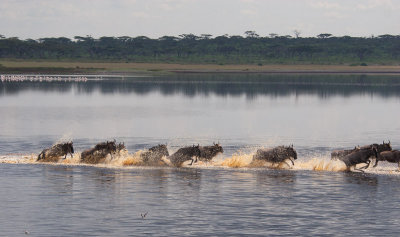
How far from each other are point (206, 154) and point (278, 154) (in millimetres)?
3555

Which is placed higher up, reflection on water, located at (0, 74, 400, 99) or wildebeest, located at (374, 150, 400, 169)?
wildebeest, located at (374, 150, 400, 169)

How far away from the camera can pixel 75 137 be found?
172 feet

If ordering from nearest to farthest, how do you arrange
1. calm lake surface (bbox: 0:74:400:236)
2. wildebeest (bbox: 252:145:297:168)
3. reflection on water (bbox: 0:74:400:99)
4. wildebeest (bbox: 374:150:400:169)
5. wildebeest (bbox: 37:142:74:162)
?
calm lake surface (bbox: 0:74:400:236), wildebeest (bbox: 374:150:400:169), wildebeest (bbox: 252:145:297:168), wildebeest (bbox: 37:142:74:162), reflection on water (bbox: 0:74:400:99)

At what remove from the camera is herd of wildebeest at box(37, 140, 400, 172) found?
35344 millimetres

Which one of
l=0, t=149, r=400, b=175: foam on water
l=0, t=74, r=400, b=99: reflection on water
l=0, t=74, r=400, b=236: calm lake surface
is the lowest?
l=0, t=74, r=400, b=99: reflection on water

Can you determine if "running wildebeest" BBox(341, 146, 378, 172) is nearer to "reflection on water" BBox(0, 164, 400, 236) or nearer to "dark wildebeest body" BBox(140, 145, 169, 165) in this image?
"reflection on water" BBox(0, 164, 400, 236)

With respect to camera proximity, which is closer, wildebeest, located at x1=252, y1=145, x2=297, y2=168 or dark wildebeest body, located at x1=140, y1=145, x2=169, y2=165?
wildebeest, located at x1=252, y1=145, x2=297, y2=168

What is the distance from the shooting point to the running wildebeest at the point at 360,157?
34.8m

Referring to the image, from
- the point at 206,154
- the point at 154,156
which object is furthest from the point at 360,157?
the point at 154,156

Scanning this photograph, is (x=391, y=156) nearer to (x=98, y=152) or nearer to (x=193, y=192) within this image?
(x=193, y=192)

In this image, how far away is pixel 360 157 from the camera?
35.2 meters

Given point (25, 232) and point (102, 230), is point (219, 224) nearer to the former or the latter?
point (102, 230)

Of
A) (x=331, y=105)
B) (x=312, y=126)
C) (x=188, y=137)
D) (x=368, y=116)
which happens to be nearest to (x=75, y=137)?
(x=188, y=137)

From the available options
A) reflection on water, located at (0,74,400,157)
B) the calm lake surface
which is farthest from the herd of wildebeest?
reflection on water, located at (0,74,400,157)
